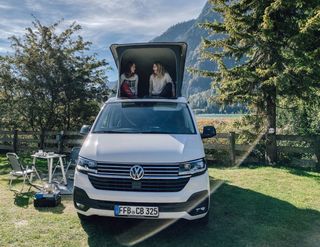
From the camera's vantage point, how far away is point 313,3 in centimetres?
1075

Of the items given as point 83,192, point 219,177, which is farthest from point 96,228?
point 219,177

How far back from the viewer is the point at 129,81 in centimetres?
887

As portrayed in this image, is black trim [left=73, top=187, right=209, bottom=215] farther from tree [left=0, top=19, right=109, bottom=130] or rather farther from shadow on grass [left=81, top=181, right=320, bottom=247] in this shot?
tree [left=0, top=19, right=109, bottom=130]

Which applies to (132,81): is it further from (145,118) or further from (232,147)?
(232,147)

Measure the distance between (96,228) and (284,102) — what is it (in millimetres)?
9253

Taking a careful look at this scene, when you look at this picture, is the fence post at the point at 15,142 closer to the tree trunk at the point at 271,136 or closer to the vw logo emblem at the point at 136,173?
the tree trunk at the point at 271,136

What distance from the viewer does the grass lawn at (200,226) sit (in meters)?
5.00

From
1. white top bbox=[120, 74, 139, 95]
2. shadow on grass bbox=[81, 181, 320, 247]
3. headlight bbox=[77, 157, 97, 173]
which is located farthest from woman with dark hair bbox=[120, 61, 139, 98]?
headlight bbox=[77, 157, 97, 173]

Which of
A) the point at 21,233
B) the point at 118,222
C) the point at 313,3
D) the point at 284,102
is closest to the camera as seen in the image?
the point at 21,233

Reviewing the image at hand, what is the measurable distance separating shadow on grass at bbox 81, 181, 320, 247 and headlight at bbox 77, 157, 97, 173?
0.86m

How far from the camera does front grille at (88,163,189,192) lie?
4695 millimetres

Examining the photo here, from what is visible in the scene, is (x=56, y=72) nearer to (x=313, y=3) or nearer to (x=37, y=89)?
(x=37, y=89)

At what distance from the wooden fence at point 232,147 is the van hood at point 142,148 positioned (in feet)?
22.1

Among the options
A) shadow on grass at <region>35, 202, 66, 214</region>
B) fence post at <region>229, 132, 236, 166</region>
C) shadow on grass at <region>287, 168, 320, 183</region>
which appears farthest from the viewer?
fence post at <region>229, 132, 236, 166</region>
